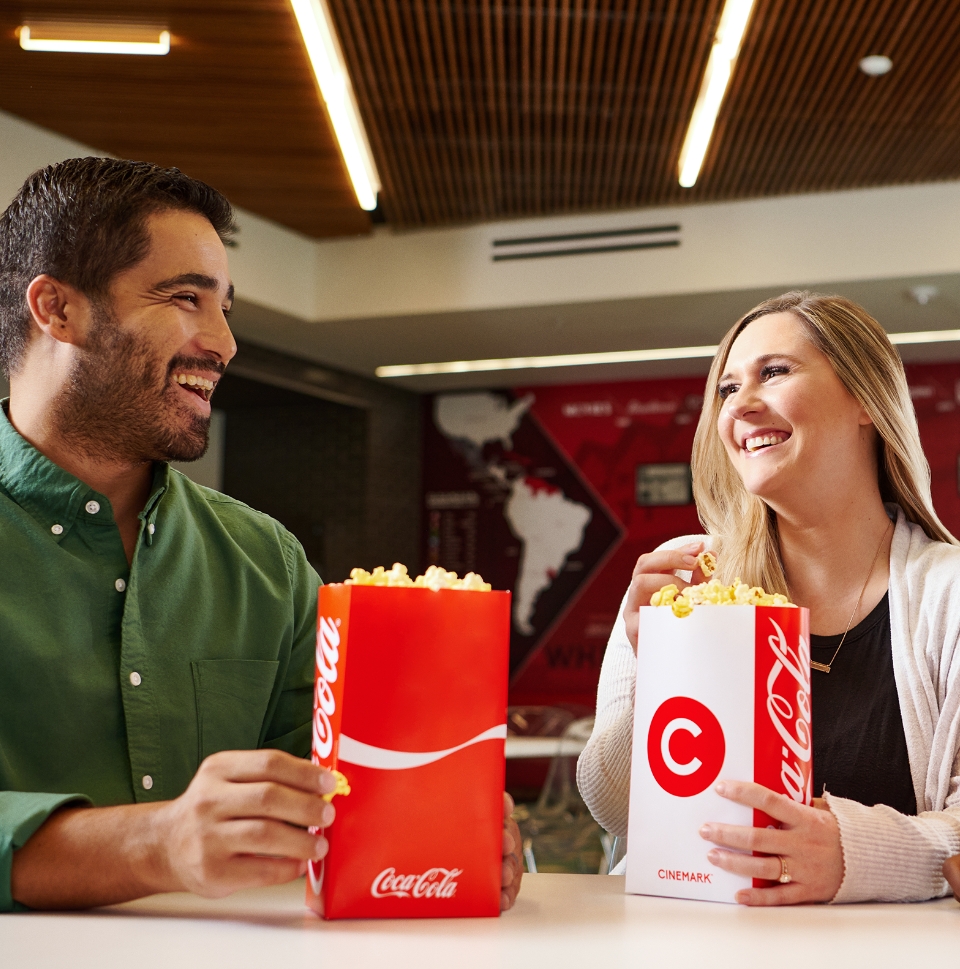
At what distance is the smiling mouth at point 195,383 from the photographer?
55.0 inches

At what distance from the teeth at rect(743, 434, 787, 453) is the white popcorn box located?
701 mm

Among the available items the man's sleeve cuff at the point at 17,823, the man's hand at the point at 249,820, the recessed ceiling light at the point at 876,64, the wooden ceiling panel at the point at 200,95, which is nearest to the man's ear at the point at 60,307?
the man's sleeve cuff at the point at 17,823

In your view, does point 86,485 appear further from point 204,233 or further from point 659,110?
point 659,110

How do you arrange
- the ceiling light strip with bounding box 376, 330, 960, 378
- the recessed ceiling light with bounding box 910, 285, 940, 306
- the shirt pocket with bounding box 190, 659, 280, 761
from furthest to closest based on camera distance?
the ceiling light strip with bounding box 376, 330, 960, 378, the recessed ceiling light with bounding box 910, 285, 940, 306, the shirt pocket with bounding box 190, 659, 280, 761

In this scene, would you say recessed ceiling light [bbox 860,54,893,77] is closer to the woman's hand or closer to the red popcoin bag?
the woman's hand

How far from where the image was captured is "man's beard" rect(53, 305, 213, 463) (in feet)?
4.46

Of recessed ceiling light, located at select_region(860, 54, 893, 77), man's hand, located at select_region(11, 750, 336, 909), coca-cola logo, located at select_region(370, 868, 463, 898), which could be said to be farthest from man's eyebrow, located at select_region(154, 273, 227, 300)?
recessed ceiling light, located at select_region(860, 54, 893, 77)

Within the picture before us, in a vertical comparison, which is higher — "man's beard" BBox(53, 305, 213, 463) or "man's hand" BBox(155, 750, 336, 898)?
"man's beard" BBox(53, 305, 213, 463)

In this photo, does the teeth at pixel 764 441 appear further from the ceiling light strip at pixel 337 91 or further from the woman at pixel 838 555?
the ceiling light strip at pixel 337 91

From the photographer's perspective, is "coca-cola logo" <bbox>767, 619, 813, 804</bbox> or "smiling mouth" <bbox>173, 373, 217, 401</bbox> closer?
"coca-cola logo" <bbox>767, 619, 813, 804</bbox>

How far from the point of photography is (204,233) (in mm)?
1442

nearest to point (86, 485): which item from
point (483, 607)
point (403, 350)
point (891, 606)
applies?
point (483, 607)

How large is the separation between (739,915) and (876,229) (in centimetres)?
509

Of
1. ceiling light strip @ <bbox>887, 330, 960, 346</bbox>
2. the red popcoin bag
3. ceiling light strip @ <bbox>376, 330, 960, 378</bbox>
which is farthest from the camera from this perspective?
ceiling light strip @ <bbox>376, 330, 960, 378</bbox>
